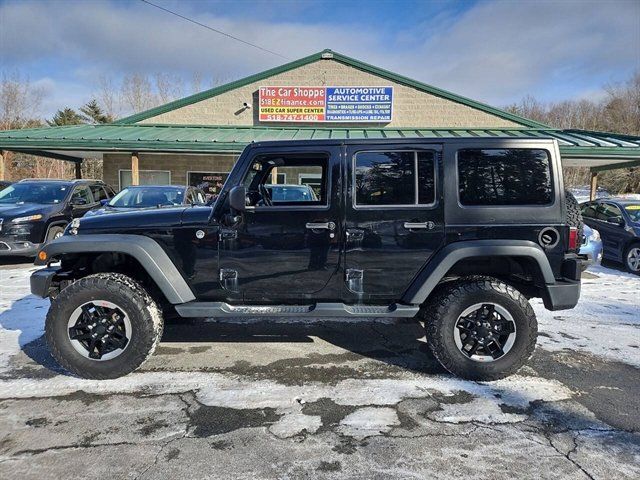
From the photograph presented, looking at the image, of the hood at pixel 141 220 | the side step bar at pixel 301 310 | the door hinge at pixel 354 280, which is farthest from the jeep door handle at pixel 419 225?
the hood at pixel 141 220

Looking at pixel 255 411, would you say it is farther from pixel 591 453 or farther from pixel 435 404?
pixel 591 453

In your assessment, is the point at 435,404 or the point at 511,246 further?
the point at 511,246

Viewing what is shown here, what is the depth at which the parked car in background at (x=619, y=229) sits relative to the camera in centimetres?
863

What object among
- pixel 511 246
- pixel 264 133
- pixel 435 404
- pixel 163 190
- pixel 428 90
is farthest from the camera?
pixel 428 90

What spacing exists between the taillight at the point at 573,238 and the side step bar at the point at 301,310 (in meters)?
1.42

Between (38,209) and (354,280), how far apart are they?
7.53 m

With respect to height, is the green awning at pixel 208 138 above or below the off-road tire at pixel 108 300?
above

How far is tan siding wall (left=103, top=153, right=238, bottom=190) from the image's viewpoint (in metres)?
16.2

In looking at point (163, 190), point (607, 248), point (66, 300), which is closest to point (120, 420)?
point (66, 300)

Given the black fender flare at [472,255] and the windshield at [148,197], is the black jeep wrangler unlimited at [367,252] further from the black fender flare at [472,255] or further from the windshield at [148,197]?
the windshield at [148,197]

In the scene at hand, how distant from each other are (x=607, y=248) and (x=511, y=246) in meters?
7.78

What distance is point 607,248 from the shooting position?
9250 mm

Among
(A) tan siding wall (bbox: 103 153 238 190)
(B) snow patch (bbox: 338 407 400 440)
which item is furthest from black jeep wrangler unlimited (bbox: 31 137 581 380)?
(A) tan siding wall (bbox: 103 153 238 190)

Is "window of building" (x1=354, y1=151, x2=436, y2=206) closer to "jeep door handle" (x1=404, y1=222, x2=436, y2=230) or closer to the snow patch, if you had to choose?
"jeep door handle" (x1=404, y1=222, x2=436, y2=230)
